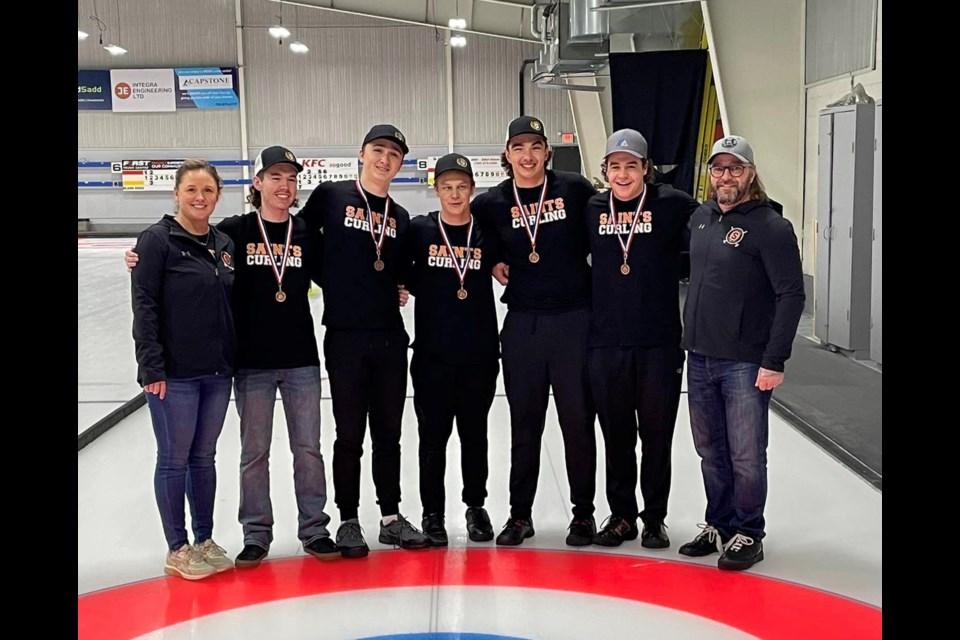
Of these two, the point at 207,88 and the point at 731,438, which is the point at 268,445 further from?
the point at 207,88

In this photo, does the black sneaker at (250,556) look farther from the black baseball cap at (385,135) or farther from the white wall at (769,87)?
the white wall at (769,87)

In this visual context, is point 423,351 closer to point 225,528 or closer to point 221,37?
point 225,528

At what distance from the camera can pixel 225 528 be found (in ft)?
14.6

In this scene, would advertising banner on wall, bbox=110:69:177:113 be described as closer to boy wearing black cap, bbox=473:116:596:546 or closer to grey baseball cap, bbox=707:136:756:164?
boy wearing black cap, bbox=473:116:596:546

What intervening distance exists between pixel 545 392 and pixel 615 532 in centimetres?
69

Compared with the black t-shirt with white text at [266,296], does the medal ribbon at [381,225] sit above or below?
above

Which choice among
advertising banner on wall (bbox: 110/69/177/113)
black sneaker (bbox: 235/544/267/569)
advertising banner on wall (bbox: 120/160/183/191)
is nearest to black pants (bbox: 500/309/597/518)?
black sneaker (bbox: 235/544/267/569)

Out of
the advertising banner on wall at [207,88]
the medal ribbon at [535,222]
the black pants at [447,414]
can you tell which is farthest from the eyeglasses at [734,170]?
the advertising banner on wall at [207,88]

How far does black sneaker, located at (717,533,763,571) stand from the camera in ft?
12.3

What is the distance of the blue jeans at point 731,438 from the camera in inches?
146

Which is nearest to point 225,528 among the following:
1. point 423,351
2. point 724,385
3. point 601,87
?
point 423,351

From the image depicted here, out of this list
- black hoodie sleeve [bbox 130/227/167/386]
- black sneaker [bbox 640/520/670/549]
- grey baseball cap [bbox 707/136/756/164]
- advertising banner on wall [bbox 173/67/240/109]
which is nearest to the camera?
black hoodie sleeve [bbox 130/227/167/386]

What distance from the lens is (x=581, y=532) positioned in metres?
4.05

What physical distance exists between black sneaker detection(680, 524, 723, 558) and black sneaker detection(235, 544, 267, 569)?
1.81 meters
